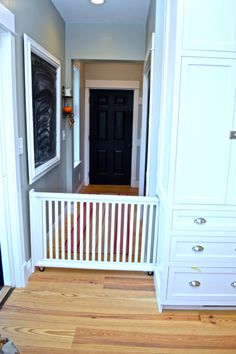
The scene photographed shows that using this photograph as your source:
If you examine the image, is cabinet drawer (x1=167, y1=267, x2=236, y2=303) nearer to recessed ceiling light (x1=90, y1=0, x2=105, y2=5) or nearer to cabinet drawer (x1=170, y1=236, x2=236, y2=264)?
cabinet drawer (x1=170, y1=236, x2=236, y2=264)

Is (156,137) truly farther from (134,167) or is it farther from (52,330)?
(134,167)

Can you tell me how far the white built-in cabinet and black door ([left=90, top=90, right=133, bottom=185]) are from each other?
11.9 feet

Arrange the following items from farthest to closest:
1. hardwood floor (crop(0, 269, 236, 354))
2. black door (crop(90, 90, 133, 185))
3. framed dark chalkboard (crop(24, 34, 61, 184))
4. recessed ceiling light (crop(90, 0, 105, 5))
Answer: black door (crop(90, 90, 133, 185))
recessed ceiling light (crop(90, 0, 105, 5))
framed dark chalkboard (crop(24, 34, 61, 184))
hardwood floor (crop(0, 269, 236, 354))

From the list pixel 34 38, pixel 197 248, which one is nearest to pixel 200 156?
pixel 197 248

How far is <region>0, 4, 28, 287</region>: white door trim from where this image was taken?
191cm

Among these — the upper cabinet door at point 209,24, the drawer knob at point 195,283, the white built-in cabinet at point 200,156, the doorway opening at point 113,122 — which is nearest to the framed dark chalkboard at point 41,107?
the white built-in cabinet at point 200,156

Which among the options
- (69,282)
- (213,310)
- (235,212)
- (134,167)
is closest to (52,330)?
(69,282)

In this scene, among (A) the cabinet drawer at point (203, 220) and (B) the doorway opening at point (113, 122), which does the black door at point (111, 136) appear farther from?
(A) the cabinet drawer at point (203, 220)

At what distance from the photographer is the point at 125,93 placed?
5641 mm

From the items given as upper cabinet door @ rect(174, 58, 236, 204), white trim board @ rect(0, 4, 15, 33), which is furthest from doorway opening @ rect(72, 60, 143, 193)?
upper cabinet door @ rect(174, 58, 236, 204)

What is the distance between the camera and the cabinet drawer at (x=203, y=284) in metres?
2.00

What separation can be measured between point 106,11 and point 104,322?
10.6ft

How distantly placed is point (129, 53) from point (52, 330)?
3.25 m

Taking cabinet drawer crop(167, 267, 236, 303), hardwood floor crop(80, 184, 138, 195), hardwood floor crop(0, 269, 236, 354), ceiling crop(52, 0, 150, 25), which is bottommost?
hardwood floor crop(0, 269, 236, 354)
